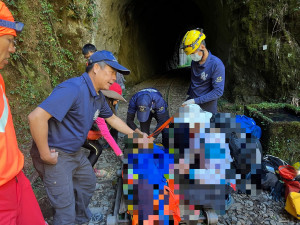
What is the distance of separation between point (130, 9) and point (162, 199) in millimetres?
12337

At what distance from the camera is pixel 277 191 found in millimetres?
3504

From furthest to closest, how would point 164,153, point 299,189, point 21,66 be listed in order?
point 21,66 < point 299,189 < point 164,153

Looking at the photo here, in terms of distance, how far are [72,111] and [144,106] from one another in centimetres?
188

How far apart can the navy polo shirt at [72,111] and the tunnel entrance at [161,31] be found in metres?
8.39

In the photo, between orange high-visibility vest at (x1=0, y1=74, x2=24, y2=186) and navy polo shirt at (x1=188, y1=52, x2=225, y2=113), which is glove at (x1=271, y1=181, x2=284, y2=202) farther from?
orange high-visibility vest at (x1=0, y1=74, x2=24, y2=186)

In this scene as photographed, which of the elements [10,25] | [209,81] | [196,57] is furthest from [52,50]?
[10,25]

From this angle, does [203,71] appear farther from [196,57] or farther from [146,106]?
[146,106]

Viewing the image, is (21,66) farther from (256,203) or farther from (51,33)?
(256,203)

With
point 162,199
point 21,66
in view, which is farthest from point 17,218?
point 21,66

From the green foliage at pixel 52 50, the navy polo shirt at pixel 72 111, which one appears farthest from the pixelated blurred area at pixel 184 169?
the green foliage at pixel 52 50

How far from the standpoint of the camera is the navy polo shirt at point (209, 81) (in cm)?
361

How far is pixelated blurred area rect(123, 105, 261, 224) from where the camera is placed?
2.17 meters

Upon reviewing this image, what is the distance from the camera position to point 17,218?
1683 mm

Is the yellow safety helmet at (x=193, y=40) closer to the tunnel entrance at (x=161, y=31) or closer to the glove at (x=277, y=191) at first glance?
the glove at (x=277, y=191)
